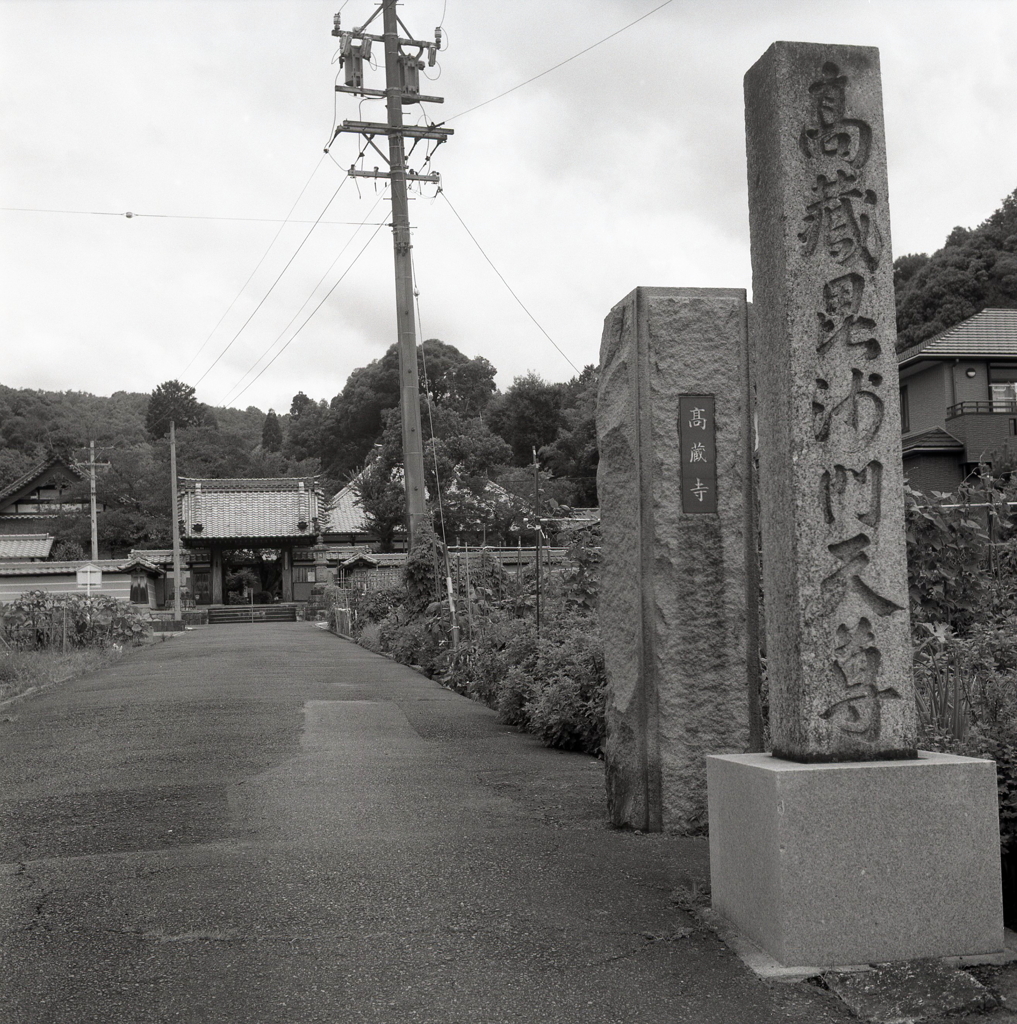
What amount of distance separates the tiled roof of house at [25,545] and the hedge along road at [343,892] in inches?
1885

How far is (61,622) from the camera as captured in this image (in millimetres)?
24688

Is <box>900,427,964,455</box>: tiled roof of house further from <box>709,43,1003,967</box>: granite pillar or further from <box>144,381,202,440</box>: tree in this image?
<box>144,381,202,440</box>: tree

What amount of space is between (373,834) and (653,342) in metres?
2.96

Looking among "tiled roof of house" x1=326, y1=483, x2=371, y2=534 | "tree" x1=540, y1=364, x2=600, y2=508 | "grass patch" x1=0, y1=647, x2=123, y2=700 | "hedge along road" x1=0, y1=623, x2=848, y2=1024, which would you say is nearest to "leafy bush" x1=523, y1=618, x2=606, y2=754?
"hedge along road" x1=0, y1=623, x2=848, y2=1024

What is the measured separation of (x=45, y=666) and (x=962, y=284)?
31.6m

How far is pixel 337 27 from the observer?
71.4ft

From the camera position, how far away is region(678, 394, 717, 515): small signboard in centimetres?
576

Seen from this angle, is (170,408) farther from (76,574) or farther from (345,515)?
(76,574)

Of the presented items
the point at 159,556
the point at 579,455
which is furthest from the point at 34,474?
the point at 579,455

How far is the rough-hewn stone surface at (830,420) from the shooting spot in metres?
3.86

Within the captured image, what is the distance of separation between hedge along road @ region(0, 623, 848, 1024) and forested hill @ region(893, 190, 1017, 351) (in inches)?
1286

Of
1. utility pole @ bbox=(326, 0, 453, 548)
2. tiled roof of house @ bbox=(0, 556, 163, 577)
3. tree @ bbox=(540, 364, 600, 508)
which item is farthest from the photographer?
tiled roof of house @ bbox=(0, 556, 163, 577)

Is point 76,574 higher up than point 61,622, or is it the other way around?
point 76,574

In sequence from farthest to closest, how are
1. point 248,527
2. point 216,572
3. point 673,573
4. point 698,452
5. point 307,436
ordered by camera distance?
point 307,436 < point 216,572 < point 248,527 < point 698,452 < point 673,573
